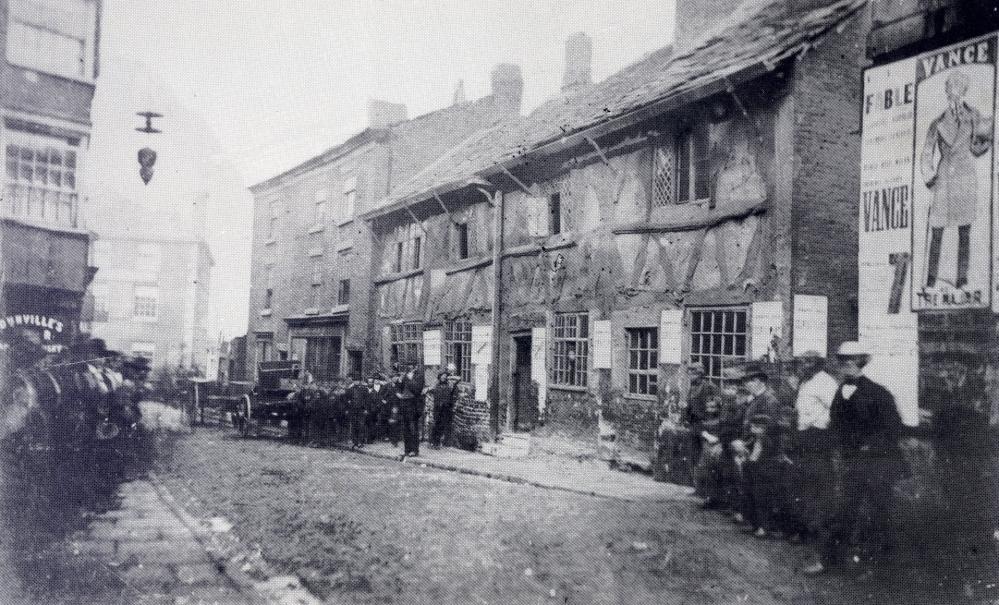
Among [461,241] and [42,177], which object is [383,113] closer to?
[461,241]

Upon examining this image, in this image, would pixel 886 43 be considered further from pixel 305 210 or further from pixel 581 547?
pixel 305 210

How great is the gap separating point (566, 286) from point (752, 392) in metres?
5.40

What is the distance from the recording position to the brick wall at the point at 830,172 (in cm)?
944

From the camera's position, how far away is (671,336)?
36.0ft

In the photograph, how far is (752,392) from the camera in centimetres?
848

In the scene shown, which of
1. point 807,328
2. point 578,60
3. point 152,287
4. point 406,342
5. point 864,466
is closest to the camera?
point 864,466

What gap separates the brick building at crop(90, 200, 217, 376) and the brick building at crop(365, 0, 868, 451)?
6.14 metres

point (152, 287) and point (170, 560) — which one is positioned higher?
point (152, 287)

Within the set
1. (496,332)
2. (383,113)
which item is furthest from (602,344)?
(383,113)

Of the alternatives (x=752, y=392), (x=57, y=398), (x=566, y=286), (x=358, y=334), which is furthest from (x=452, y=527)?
(x=358, y=334)

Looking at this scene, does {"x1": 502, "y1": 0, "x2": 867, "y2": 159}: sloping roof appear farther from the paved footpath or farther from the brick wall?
the paved footpath

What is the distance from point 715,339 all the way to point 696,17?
6676mm

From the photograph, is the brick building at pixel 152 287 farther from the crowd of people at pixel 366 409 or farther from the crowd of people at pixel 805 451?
the crowd of people at pixel 805 451

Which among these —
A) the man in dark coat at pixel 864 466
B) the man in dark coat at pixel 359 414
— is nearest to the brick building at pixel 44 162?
the man in dark coat at pixel 359 414
